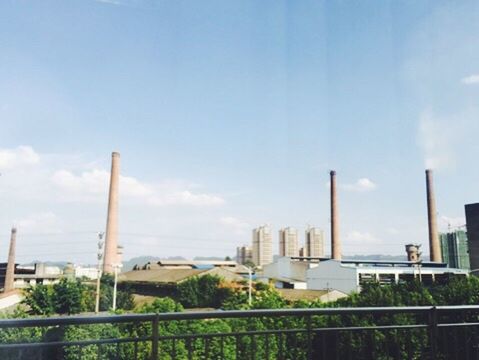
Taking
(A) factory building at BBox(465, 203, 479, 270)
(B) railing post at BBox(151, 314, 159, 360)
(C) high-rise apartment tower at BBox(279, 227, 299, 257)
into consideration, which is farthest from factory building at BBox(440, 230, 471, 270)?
(B) railing post at BBox(151, 314, 159, 360)

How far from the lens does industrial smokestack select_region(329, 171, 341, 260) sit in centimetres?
4319

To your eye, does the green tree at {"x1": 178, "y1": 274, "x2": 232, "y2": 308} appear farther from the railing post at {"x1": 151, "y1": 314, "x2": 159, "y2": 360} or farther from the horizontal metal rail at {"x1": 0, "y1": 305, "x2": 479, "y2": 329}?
the railing post at {"x1": 151, "y1": 314, "x2": 159, "y2": 360}

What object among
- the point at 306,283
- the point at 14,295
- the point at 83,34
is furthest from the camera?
the point at 306,283

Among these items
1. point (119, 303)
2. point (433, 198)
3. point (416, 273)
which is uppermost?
point (433, 198)

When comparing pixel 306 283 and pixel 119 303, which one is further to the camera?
pixel 306 283

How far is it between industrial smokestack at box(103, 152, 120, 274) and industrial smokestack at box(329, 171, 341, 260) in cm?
2155

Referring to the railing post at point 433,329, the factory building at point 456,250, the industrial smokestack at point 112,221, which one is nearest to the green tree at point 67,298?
the industrial smokestack at point 112,221

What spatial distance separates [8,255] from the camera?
1699 inches

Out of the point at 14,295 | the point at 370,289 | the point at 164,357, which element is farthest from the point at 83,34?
the point at 14,295

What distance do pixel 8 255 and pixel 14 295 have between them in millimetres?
7149

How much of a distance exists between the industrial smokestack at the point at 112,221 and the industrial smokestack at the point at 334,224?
21551 millimetres

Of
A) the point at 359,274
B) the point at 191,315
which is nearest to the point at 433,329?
the point at 191,315

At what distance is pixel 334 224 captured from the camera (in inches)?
1708

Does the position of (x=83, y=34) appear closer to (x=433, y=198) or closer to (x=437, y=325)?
(x=437, y=325)
